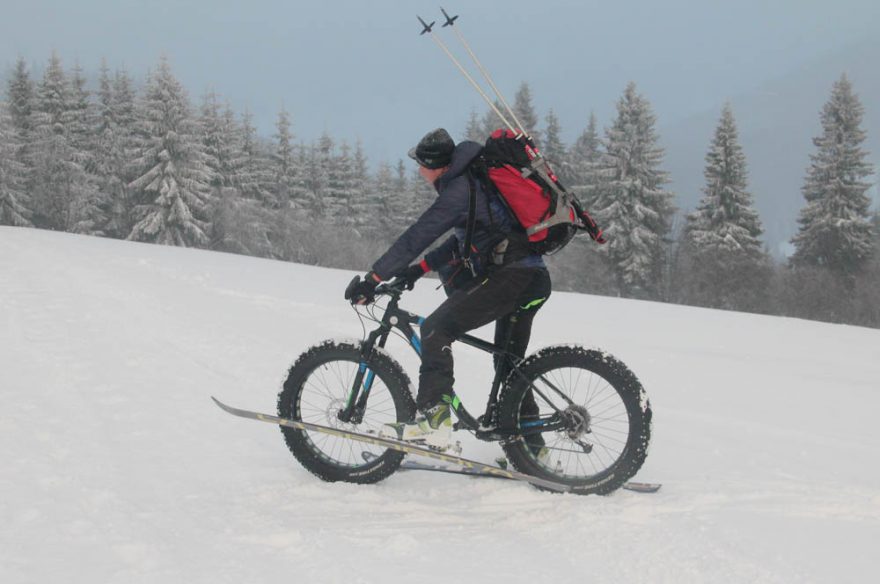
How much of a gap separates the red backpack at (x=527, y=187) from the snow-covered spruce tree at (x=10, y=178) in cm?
5264

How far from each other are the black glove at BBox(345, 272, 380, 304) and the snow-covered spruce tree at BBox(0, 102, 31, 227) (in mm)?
52110

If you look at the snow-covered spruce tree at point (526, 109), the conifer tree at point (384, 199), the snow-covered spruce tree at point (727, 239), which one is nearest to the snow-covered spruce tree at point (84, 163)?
the conifer tree at point (384, 199)

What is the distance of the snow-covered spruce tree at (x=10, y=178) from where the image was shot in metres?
48.0

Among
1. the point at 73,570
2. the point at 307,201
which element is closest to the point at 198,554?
the point at 73,570

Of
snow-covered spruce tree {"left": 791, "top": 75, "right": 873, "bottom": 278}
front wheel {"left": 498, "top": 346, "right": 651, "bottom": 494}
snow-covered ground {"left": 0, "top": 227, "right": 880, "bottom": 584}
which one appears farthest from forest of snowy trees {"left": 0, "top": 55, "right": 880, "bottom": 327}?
front wheel {"left": 498, "top": 346, "right": 651, "bottom": 494}

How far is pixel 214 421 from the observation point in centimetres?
545

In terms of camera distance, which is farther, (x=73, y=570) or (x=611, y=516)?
(x=611, y=516)

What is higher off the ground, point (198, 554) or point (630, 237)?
point (630, 237)

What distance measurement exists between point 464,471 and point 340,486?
2.64 ft

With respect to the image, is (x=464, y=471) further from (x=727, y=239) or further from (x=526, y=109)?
(x=526, y=109)

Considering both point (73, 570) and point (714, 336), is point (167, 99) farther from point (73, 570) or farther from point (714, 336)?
point (73, 570)

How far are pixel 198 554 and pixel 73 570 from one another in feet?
1.77

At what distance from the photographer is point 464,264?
175 inches

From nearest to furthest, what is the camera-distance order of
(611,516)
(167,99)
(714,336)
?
(611,516) < (714,336) < (167,99)
